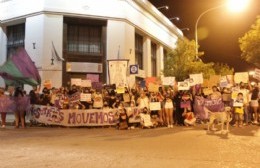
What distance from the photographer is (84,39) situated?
3034 cm

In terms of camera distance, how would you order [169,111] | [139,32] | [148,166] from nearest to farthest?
[148,166] → [169,111] → [139,32]

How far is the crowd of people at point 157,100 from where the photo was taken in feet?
58.2

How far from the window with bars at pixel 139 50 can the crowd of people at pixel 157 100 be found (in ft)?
57.3

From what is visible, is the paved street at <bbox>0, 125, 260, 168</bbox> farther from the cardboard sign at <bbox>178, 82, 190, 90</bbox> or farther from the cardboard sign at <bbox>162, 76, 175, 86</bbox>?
the cardboard sign at <bbox>162, 76, 175, 86</bbox>

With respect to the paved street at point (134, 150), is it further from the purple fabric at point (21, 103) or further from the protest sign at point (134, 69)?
the protest sign at point (134, 69)

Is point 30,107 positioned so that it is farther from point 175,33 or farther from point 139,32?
point 175,33

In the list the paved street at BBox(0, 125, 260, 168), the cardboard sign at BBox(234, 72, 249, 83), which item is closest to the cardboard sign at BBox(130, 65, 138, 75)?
the cardboard sign at BBox(234, 72, 249, 83)

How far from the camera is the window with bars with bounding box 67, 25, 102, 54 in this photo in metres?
29.8

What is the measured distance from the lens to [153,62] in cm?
4150

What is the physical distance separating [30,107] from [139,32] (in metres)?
19.2

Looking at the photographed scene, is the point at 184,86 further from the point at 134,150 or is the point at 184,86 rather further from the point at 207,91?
the point at 134,150

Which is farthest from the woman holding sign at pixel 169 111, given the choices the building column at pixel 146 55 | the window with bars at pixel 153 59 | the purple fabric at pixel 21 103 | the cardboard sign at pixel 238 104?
the window with bars at pixel 153 59

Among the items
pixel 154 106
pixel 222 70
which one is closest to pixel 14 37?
pixel 154 106

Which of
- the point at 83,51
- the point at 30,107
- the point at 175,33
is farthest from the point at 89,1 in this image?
the point at 175,33
